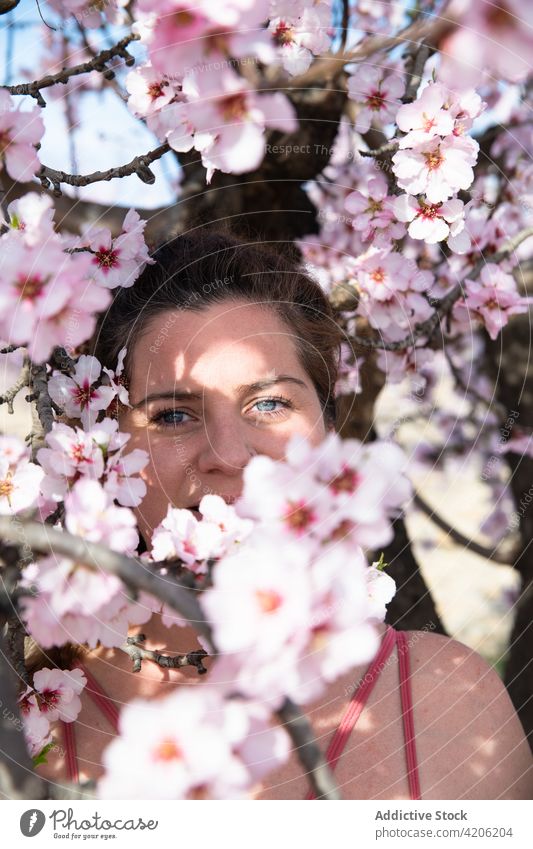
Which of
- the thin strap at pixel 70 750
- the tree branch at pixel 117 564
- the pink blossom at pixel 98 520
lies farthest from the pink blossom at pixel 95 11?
the thin strap at pixel 70 750

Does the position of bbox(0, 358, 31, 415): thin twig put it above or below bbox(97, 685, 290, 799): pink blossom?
above

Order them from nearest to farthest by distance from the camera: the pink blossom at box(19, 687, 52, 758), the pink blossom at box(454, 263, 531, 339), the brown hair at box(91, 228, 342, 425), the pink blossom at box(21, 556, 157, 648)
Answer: the pink blossom at box(21, 556, 157, 648), the pink blossom at box(19, 687, 52, 758), the brown hair at box(91, 228, 342, 425), the pink blossom at box(454, 263, 531, 339)

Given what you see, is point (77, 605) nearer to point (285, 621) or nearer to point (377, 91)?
point (285, 621)

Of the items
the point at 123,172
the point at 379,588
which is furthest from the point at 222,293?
the point at 379,588

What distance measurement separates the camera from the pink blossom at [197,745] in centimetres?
59

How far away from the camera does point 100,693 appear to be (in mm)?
1156

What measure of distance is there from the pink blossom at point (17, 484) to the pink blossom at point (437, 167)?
0.64 m

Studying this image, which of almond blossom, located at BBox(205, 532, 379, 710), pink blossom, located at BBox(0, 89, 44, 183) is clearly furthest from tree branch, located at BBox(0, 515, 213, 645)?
pink blossom, located at BBox(0, 89, 44, 183)

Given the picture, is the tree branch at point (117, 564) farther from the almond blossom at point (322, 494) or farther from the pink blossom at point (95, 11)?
the pink blossom at point (95, 11)

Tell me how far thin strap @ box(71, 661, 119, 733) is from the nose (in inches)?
15.2

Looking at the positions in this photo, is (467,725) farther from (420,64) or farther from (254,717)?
(420,64)

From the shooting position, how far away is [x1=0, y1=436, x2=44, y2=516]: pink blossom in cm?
87

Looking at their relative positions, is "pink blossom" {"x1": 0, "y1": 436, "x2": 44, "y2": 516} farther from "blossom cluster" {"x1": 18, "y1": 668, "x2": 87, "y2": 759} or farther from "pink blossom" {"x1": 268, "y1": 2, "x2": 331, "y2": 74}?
"pink blossom" {"x1": 268, "y1": 2, "x2": 331, "y2": 74}

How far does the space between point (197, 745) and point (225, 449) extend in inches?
18.5
